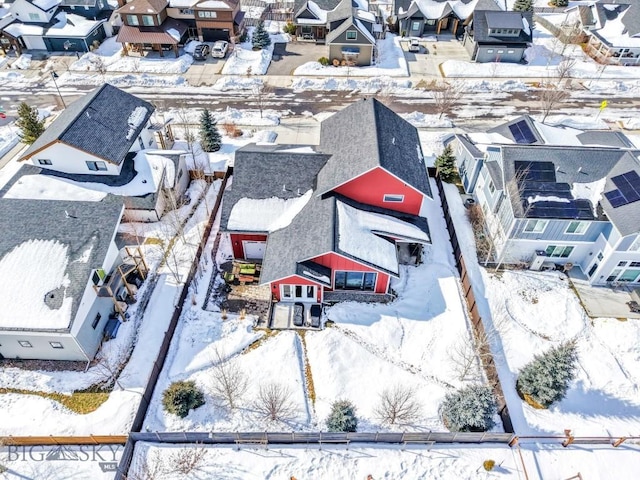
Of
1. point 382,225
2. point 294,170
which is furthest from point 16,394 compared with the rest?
point 382,225

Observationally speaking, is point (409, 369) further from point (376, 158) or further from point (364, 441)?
point (376, 158)

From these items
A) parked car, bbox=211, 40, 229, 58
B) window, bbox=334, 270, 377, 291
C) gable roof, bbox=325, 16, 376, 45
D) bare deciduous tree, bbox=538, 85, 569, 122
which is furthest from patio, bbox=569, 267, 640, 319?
parked car, bbox=211, 40, 229, 58

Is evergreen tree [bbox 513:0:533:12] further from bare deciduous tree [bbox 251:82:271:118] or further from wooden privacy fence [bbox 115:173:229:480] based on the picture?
wooden privacy fence [bbox 115:173:229:480]

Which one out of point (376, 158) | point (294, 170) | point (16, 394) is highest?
point (376, 158)

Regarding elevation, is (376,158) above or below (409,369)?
above

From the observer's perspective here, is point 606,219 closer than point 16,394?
No

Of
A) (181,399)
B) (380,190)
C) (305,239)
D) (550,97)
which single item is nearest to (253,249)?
(305,239)

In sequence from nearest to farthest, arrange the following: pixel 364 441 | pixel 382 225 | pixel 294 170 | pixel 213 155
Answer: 1. pixel 364 441
2. pixel 382 225
3. pixel 294 170
4. pixel 213 155
